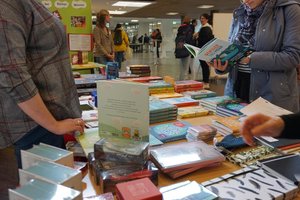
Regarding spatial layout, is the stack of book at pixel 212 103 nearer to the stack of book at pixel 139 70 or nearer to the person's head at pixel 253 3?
the person's head at pixel 253 3

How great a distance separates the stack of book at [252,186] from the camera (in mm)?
926

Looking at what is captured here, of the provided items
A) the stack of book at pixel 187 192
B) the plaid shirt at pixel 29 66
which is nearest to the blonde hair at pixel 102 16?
the plaid shirt at pixel 29 66

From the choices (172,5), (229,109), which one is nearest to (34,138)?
(229,109)

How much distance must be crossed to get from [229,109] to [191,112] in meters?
0.24

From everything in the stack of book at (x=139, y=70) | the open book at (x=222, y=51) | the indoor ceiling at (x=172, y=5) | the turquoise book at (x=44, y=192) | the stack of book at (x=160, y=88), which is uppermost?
the indoor ceiling at (x=172, y=5)

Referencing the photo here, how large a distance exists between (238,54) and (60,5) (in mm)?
3187

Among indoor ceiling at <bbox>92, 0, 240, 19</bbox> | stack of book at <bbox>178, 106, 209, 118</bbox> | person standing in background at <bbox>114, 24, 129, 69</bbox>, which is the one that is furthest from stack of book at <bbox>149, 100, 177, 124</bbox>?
indoor ceiling at <bbox>92, 0, 240, 19</bbox>

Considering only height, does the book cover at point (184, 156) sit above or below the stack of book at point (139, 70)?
below

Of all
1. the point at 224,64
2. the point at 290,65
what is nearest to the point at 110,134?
the point at 224,64

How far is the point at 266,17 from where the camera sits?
177 cm

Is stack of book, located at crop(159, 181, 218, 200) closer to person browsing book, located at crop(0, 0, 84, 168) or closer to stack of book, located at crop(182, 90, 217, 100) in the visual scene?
person browsing book, located at crop(0, 0, 84, 168)

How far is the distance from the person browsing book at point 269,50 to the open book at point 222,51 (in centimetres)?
4

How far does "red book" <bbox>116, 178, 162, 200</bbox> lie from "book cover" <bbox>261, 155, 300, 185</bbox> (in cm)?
49

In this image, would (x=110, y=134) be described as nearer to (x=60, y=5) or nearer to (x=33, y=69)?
Answer: (x=33, y=69)
